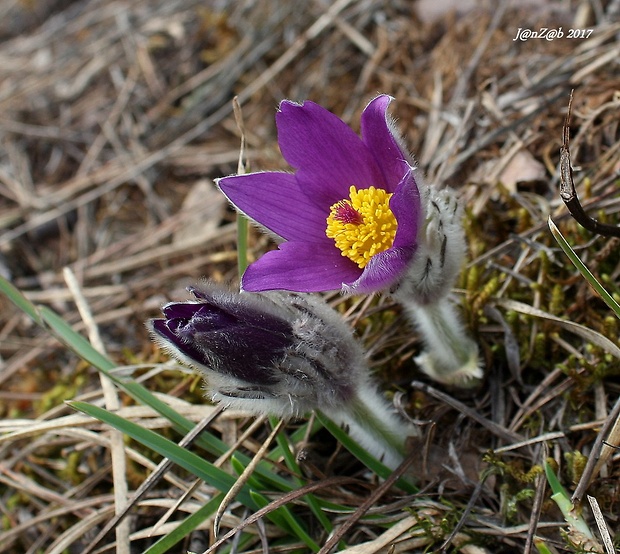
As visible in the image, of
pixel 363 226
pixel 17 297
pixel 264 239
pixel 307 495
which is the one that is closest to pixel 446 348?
pixel 363 226

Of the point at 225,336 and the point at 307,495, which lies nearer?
the point at 225,336

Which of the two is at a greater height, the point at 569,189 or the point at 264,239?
the point at 569,189

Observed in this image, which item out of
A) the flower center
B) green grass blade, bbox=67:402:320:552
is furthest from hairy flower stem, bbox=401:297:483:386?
green grass blade, bbox=67:402:320:552

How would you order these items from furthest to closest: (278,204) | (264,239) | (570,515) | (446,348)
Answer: (264,239) → (446,348) → (278,204) → (570,515)

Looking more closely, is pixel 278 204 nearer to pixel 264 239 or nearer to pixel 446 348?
pixel 446 348

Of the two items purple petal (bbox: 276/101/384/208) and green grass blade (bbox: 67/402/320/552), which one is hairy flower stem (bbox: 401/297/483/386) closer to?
purple petal (bbox: 276/101/384/208)

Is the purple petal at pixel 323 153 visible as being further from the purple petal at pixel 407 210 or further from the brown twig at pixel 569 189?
the brown twig at pixel 569 189

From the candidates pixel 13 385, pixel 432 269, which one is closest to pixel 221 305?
pixel 432 269
